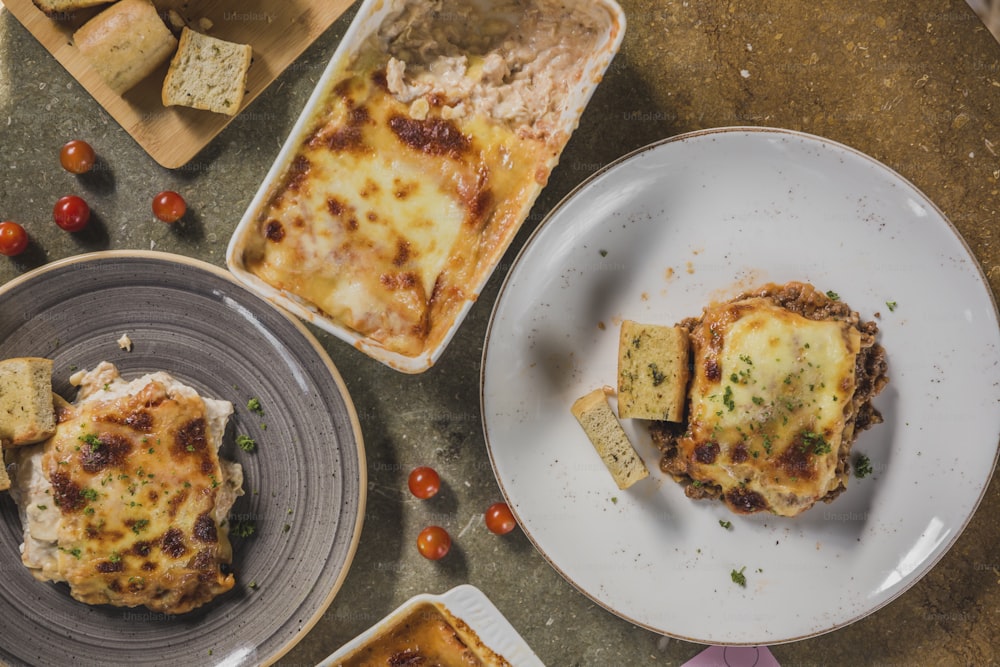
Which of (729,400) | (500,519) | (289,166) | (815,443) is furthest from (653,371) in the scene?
(289,166)

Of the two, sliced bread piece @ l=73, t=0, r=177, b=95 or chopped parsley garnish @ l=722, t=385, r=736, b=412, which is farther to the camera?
sliced bread piece @ l=73, t=0, r=177, b=95

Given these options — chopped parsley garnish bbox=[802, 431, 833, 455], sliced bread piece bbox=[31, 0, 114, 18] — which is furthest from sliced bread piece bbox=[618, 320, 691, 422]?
sliced bread piece bbox=[31, 0, 114, 18]

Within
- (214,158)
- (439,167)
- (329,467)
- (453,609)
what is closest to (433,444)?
(329,467)

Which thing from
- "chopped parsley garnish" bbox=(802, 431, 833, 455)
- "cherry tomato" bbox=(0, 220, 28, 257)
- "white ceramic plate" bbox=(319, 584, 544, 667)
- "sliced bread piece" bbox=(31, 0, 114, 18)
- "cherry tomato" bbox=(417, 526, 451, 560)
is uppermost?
"sliced bread piece" bbox=(31, 0, 114, 18)

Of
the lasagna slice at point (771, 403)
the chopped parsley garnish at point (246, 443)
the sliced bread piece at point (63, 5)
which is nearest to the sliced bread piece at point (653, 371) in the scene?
the lasagna slice at point (771, 403)

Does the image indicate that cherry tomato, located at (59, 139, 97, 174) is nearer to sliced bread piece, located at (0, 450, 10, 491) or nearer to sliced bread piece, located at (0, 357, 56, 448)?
sliced bread piece, located at (0, 357, 56, 448)

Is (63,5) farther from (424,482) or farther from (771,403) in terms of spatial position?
(771,403)

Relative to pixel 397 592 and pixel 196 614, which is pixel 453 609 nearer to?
pixel 397 592
